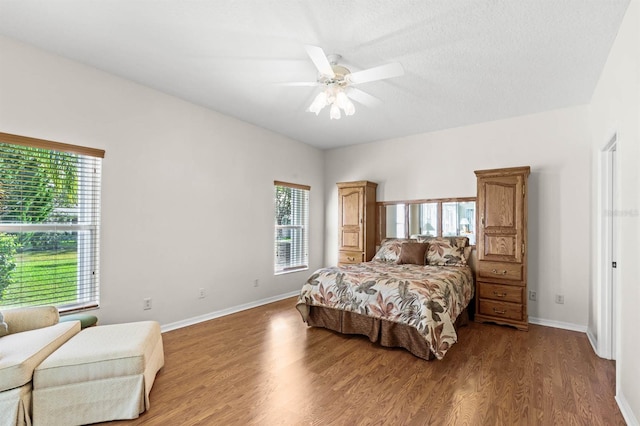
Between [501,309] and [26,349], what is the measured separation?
4.50 meters

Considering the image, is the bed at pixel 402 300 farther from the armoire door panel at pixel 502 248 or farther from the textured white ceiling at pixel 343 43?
the textured white ceiling at pixel 343 43

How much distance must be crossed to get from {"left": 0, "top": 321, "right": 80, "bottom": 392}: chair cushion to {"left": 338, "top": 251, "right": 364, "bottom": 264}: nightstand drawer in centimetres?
382

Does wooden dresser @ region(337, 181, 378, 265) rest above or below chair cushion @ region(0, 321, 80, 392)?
above

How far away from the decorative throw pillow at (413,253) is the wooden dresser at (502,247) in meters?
0.71

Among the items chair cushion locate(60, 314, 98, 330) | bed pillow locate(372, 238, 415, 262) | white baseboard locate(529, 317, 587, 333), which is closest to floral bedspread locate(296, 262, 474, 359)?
bed pillow locate(372, 238, 415, 262)

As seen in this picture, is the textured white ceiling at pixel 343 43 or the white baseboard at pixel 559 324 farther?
the white baseboard at pixel 559 324

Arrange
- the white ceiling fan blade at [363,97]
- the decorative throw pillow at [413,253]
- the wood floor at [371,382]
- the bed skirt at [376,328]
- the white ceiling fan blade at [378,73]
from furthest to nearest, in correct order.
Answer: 1. the decorative throw pillow at [413,253]
2. the white ceiling fan blade at [363,97]
3. the bed skirt at [376,328]
4. the white ceiling fan blade at [378,73]
5. the wood floor at [371,382]

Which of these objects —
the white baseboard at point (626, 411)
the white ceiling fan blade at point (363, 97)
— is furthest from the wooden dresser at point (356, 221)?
the white baseboard at point (626, 411)

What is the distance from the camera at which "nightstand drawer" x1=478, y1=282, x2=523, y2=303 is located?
12.4ft

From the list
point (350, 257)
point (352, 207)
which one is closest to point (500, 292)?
point (350, 257)

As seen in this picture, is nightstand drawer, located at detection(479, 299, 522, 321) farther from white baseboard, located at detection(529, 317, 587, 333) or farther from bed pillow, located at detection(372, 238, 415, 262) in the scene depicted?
bed pillow, located at detection(372, 238, 415, 262)

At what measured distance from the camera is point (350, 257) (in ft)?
17.7

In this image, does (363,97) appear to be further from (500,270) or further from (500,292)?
(500,292)

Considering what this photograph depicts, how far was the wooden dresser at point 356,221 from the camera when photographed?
17.2 ft
